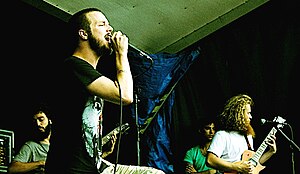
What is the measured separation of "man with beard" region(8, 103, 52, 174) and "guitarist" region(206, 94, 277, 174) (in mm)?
1263

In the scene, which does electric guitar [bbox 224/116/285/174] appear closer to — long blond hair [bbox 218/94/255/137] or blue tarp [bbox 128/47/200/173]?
long blond hair [bbox 218/94/255/137]

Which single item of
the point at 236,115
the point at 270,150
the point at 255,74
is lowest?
the point at 270,150

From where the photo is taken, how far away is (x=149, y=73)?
4379 millimetres

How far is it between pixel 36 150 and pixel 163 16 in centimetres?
148

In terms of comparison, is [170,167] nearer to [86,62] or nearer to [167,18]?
[167,18]

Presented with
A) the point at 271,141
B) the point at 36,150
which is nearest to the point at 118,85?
the point at 36,150

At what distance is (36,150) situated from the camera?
13.4 ft

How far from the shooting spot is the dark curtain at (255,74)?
4.56 m

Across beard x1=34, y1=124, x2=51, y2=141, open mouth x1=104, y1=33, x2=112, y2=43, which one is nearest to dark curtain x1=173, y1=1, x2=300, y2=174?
beard x1=34, y1=124, x2=51, y2=141

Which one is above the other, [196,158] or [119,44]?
[119,44]

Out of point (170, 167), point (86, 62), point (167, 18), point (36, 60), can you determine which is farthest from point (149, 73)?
point (86, 62)

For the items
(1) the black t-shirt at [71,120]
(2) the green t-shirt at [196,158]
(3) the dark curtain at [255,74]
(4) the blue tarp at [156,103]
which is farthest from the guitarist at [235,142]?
(1) the black t-shirt at [71,120]

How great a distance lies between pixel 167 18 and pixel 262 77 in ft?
3.23

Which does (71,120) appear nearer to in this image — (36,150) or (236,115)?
(36,150)
